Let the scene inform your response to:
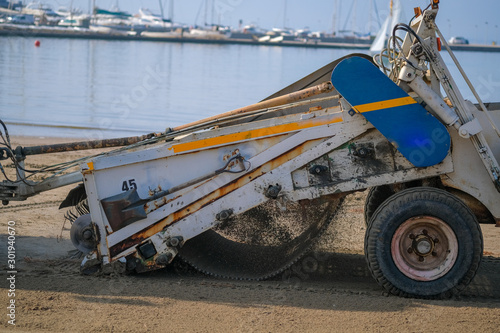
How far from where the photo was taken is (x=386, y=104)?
17.6 feet

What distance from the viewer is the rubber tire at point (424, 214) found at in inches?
209

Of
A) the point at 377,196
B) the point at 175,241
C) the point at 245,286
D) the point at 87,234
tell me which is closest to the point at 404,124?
the point at 377,196

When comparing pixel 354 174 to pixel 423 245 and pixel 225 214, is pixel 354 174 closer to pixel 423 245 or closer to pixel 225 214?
pixel 423 245

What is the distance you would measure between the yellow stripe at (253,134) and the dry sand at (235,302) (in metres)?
1.18

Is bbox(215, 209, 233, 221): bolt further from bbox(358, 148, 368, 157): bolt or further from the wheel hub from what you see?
the wheel hub

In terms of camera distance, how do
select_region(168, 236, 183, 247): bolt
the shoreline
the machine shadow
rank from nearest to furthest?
the machine shadow
select_region(168, 236, 183, 247): bolt
the shoreline

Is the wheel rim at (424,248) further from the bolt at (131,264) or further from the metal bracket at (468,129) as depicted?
the bolt at (131,264)

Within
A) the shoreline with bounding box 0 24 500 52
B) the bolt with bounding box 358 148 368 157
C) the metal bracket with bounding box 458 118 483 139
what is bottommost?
the bolt with bounding box 358 148 368 157

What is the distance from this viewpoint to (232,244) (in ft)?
21.2

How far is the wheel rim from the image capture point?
5359 millimetres

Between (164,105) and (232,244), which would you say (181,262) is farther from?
(164,105)

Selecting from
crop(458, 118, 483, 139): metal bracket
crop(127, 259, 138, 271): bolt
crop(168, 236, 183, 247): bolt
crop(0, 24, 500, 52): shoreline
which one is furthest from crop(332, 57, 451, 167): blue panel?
crop(0, 24, 500, 52): shoreline

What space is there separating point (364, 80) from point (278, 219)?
1618mm

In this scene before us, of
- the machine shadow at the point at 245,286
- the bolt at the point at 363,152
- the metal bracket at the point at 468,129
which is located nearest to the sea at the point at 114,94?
Result: the machine shadow at the point at 245,286
